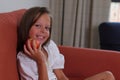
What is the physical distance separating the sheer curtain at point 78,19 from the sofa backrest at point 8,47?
55.4 inches

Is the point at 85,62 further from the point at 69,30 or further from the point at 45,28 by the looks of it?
the point at 69,30

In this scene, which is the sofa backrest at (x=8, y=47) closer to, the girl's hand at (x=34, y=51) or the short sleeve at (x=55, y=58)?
the girl's hand at (x=34, y=51)

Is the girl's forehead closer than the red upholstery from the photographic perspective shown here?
Yes

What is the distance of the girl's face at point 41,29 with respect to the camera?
132cm

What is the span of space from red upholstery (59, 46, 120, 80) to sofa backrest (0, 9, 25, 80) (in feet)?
2.00

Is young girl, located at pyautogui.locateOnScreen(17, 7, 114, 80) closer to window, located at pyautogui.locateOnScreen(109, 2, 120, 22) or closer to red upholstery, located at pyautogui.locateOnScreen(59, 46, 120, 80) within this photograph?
red upholstery, located at pyautogui.locateOnScreen(59, 46, 120, 80)

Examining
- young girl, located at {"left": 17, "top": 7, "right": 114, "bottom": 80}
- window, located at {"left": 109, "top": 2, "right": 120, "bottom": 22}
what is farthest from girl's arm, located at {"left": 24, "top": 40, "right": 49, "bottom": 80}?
window, located at {"left": 109, "top": 2, "right": 120, "bottom": 22}

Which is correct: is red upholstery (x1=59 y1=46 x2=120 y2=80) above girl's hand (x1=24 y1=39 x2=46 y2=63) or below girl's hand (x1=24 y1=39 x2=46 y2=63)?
below

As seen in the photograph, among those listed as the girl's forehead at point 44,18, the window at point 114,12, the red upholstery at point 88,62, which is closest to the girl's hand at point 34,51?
the girl's forehead at point 44,18

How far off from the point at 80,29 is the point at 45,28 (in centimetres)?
134

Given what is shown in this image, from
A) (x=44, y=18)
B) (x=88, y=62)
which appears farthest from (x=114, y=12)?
(x=44, y=18)

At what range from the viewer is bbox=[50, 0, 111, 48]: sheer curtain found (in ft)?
8.60

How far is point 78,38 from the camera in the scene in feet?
8.76

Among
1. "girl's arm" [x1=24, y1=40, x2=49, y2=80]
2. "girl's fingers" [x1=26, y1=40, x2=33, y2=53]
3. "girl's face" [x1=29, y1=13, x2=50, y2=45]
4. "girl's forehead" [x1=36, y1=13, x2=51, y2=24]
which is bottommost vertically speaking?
"girl's arm" [x1=24, y1=40, x2=49, y2=80]
